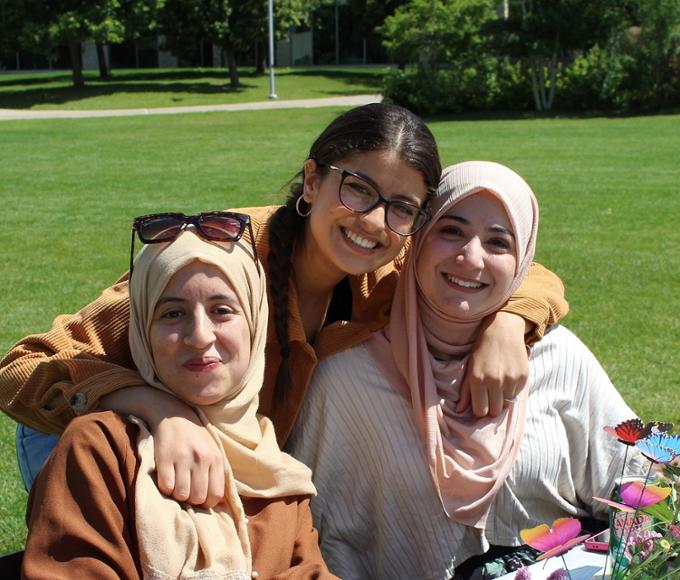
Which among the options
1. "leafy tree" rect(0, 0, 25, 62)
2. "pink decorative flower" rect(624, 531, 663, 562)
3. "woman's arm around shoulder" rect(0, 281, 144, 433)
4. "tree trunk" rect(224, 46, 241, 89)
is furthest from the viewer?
"tree trunk" rect(224, 46, 241, 89)

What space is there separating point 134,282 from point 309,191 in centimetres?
75

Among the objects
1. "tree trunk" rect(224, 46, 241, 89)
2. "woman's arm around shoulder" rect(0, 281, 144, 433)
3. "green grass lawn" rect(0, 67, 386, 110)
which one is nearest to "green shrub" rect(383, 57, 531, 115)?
"green grass lawn" rect(0, 67, 386, 110)

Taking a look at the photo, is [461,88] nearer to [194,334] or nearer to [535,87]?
[535,87]

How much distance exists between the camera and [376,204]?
2865mm

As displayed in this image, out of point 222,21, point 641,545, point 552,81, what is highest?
point 222,21

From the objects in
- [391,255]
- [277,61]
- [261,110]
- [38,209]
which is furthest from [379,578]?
[277,61]

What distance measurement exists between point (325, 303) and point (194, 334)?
3.06 ft

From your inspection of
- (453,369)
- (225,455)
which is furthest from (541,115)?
(225,455)

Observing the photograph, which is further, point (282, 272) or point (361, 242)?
point (282, 272)

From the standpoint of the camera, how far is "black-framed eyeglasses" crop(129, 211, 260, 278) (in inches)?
96.9

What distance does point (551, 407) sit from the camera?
3158mm

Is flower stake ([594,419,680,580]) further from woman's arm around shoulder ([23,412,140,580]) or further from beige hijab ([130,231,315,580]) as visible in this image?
woman's arm around shoulder ([23,412,140,580])

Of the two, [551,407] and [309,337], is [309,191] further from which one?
[551,407]

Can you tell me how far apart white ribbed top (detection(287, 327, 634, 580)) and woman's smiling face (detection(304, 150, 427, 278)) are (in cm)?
34
